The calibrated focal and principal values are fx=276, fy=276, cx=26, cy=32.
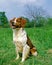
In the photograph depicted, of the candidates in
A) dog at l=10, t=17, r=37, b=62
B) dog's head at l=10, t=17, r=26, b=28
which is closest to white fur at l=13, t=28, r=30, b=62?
dog at l=10, t=17, r=37, b=62

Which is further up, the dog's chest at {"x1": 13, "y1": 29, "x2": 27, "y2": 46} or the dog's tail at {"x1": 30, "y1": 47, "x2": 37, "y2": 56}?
the dog's chest at {"x1": 13, "y1": 29, "x2": 27, "y2": 46}

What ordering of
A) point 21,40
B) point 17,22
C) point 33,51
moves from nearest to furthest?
point 17,22 < point 21,40 < point 33,51

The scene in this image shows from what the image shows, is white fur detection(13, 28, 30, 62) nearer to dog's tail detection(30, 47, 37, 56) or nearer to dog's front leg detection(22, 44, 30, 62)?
dog's front leg detection(22, 44, 30, 62)

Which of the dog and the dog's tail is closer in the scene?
the dog

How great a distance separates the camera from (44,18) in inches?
1388

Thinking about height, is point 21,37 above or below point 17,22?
below

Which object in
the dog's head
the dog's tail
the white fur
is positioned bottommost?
the dog's tail

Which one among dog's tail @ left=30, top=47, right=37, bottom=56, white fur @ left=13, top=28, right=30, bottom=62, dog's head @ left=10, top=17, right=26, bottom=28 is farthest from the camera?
dog's tail @ left=30, top=47, right=37, bottom=56

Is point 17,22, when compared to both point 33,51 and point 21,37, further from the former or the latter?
point 33,51

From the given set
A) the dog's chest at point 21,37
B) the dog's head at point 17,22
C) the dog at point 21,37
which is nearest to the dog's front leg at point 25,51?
the dog at point 21,37

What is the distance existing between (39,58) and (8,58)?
866 mm

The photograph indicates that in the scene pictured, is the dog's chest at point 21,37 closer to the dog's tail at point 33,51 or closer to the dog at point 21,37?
the dog at point 21,37

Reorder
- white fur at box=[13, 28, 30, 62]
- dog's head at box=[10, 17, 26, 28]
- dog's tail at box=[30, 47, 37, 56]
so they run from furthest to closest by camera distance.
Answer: dog's tail at box=[30, 47, 37, 56]
white fur at box=[13, 28, 30, 62]
dog's head at box=[10, 17, 26, 28]

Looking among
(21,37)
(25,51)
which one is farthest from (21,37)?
(25,51)
